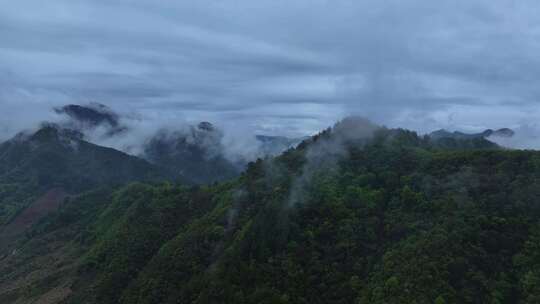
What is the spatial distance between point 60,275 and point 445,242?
12248 cm

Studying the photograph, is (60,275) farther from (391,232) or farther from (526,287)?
(526,287)

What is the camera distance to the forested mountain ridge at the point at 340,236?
10131cm

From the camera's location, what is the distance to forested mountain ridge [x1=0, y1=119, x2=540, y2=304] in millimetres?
101312

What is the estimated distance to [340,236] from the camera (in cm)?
12112

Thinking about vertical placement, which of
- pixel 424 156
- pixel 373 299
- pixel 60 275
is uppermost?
pixel 424 156

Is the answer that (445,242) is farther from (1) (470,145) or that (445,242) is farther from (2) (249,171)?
(1) (470,145)

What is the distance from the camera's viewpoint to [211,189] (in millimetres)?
181250

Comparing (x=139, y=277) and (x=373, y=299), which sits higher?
(x=373, y=299)

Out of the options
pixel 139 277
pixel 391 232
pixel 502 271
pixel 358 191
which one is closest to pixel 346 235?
pixel 391 232

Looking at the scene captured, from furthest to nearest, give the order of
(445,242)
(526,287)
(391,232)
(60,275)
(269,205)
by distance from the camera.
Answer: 1. (60,275)
2. (269,205)
3. (391,232)
4. (445,242)
5. (526,287)

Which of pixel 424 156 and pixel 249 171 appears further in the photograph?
pixel 249 171

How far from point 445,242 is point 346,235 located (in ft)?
77.1

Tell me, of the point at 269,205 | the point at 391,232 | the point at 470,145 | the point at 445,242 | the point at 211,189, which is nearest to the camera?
the point at 445,242

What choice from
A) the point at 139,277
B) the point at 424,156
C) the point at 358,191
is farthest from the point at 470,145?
the point at 139,277
